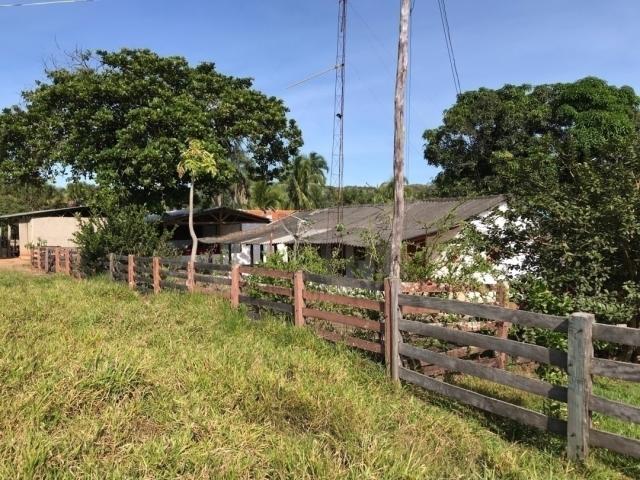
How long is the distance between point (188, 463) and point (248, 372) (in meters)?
1.94

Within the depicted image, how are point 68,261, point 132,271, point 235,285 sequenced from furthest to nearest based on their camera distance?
point 68,261
point 132,271
point 235,285

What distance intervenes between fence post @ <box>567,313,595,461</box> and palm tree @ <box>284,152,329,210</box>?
43.1 meters

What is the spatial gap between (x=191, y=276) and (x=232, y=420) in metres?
8.51

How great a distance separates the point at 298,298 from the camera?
8484 mm

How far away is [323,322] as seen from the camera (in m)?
8.29

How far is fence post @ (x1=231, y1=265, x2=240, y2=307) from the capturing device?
420 inches

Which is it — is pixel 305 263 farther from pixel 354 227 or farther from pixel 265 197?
pixel 265 197

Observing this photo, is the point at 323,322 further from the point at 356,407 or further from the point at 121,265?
the point at 121,265

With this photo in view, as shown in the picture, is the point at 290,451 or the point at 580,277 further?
the point at 580,277

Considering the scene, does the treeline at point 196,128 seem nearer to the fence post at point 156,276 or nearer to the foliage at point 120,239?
the foliage at point 120,239

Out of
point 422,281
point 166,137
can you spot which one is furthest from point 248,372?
point 166,137

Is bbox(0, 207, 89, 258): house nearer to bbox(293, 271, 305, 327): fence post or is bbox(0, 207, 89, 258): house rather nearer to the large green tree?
bbox(293, 271, 305, 327): fence post

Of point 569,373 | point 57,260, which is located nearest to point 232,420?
point 569,373

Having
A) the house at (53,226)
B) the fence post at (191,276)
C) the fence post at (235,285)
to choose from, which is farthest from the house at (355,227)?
the house at (53,226)
